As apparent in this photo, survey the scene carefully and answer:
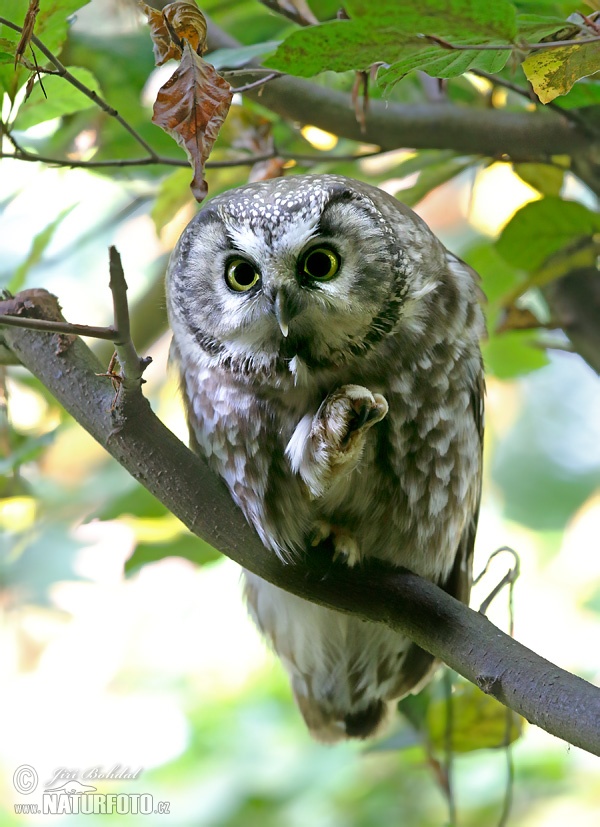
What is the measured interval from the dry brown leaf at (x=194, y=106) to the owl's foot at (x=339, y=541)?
2.36 feet

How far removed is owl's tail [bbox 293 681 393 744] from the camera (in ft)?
7.39

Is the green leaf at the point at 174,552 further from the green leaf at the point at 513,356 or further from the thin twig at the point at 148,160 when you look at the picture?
the green leaf at the point at 513,356

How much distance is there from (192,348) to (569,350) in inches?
35.9

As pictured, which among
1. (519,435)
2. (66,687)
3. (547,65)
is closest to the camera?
(547,65)

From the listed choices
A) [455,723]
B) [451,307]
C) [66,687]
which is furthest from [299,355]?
[66,687]

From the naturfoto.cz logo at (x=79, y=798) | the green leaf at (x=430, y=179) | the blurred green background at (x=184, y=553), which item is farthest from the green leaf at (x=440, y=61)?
the naturfoto.cz logo at (x=79, y=798)

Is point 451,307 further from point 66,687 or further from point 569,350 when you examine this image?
point 66,687

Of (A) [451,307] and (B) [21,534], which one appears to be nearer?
(A) [451,307]

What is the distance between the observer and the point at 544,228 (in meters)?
2.00

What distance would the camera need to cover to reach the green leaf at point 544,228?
1.97 meters

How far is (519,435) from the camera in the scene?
3.27 metres

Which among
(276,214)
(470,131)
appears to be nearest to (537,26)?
(276,214)

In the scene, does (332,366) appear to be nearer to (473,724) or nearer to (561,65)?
(561,65)

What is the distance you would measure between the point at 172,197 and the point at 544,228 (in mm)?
803
